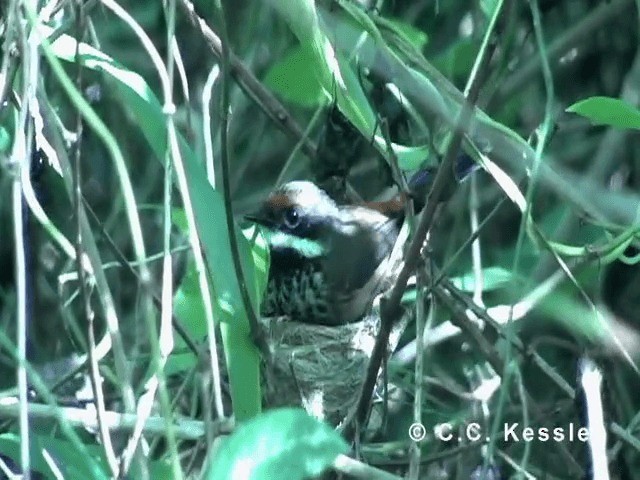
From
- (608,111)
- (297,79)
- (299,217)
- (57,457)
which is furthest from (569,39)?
(57,457)

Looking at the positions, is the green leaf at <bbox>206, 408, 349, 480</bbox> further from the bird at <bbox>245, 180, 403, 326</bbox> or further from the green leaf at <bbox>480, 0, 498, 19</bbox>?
the bird at <bbox>245, 180, 403, 326</bbox>

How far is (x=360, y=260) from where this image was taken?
96.3 inches

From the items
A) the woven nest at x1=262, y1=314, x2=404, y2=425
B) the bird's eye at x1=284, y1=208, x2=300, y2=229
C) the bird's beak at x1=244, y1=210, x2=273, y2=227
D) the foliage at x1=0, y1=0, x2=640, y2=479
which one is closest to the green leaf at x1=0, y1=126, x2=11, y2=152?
the foliage at x1=0, y1=0, x2=640, y2=479

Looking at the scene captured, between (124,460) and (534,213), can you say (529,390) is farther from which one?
(124,460)

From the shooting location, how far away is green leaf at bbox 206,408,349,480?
939 millimetres

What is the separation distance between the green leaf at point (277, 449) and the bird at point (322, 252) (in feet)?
4.19

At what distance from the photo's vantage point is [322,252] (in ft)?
8.59

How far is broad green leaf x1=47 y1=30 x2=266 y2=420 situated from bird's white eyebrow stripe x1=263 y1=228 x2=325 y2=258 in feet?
3.41

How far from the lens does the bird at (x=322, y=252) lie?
2.37 meters

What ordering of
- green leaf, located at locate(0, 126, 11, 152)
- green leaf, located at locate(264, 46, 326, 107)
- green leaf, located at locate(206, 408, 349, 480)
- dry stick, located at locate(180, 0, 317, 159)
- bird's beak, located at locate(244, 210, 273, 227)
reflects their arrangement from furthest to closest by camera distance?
bird's beak, located at locate(244, 210, 273, 227), dry stick, located at locate(180, 0, 317, 159), green leaf, located at locate(264, 46, 326, 107), green leaf, located at locate(0, 126, 11, 152), green leaf, located at locate(206, 408, 349, 480)

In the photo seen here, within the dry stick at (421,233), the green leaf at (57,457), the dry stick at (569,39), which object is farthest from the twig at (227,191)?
the dry stick at (569,39)

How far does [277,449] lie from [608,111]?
61 cm

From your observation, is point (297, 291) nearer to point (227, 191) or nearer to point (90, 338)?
point (227, 191)

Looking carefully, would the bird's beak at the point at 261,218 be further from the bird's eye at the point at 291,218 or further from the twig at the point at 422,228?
the twig at the point at 422,228
